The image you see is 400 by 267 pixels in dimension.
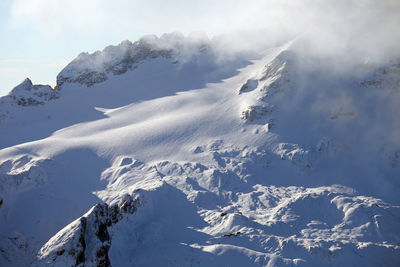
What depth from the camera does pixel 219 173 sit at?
110 feet

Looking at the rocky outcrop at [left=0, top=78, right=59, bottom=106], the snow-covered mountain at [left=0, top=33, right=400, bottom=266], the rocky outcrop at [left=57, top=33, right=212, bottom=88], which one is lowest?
the snow-covered mountain at [left=0, top=33, right=400, bottom=266]

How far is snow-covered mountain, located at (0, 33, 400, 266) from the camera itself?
73.3ft

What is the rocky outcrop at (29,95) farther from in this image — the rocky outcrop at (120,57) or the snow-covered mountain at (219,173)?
the rocky outcrop at (120,57)

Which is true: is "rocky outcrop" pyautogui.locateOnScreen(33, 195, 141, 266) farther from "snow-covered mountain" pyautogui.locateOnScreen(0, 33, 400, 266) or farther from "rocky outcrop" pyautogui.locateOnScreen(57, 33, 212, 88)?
"rocky outcrop" pyautogui.locateOnScreen(57, 33, 212, 88)

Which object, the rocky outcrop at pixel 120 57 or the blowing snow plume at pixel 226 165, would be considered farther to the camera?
the rocky outcrop at pixel 120 57

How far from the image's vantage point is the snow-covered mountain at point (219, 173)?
22328 millimetres

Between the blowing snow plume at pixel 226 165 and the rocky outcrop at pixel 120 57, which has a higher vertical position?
the rocky outcrop at pixel 120 57

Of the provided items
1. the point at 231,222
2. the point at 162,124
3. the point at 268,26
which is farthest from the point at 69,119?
the point at 268,26

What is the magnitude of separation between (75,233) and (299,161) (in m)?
25.4

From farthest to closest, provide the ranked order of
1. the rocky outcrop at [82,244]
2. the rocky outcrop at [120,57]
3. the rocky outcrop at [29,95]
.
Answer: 1. the rocky outcrop at [120,57]
2. the rocky outcrop at [29,95]
3. the rocky outcrop at [82,244]

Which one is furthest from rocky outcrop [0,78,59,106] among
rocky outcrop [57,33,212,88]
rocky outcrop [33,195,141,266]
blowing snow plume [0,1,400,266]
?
rocky outcrop [33,195,141,266]

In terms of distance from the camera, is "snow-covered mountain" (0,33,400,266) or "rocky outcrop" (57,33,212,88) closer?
"snow-covered mountain" (0,33,400,266)

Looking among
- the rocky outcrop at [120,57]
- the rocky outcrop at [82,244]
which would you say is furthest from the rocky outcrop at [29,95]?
the rocky outcrop at [82,244]

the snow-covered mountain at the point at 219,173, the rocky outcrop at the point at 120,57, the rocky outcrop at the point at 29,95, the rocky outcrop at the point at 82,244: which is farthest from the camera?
the rocky outcrop at the point at 120,57
